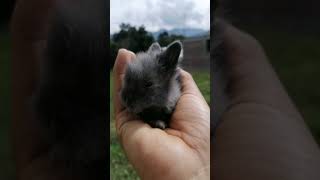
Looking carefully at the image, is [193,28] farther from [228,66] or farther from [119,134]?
[119,134]

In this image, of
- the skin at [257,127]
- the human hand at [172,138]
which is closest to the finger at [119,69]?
the human hand at [172,138]

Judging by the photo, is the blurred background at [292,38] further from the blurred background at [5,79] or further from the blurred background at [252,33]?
the blurred background at [5,79]

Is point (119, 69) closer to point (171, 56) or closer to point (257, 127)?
point (171, 56)

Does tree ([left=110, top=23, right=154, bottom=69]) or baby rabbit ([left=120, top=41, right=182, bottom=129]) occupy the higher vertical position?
tree ([left=110, top=23, right=154, bottom=69])

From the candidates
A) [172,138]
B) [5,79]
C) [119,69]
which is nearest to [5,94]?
[5,79]

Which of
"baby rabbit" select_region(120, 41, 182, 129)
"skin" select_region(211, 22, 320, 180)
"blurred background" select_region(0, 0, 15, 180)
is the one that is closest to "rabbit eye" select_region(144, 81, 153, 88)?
"baby rabbit" select_region(120, 41, 182, 129)

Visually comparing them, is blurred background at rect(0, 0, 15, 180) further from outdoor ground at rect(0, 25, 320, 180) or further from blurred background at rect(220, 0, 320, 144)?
→ blurred background at rect(220, 0, 320, 144)
